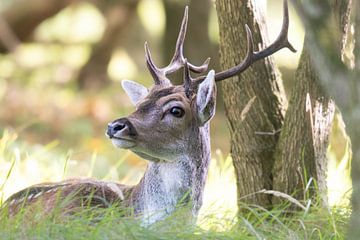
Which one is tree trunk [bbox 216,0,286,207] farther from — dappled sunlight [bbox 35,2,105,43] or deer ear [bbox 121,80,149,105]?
dappled sunlight [bbox 35,2,105,43]

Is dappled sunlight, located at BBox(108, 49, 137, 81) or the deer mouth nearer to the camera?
the deer mouth

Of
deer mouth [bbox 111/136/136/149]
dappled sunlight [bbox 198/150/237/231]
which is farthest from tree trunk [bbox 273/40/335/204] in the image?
deer mouth [bbox 111/136/136/149]

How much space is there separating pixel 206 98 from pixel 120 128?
1.89ft

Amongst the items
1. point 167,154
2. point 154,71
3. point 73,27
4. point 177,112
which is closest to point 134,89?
point 154,71

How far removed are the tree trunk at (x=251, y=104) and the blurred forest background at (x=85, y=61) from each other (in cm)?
260

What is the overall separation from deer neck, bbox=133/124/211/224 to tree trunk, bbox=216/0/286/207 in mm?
526

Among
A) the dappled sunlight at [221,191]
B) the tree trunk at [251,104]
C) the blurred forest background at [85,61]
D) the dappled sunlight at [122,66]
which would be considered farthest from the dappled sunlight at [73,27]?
the tree trunk at [251,104]

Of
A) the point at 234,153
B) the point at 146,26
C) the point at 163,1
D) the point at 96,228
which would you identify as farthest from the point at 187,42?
the point at 96,228

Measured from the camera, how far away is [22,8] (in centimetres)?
1447

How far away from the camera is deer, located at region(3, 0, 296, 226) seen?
5348 millimetres

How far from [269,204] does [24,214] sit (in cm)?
177

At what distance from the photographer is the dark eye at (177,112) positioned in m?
5.43

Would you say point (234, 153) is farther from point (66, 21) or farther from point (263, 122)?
point (66, 21)

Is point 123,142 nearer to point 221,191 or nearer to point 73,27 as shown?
point 221,191
